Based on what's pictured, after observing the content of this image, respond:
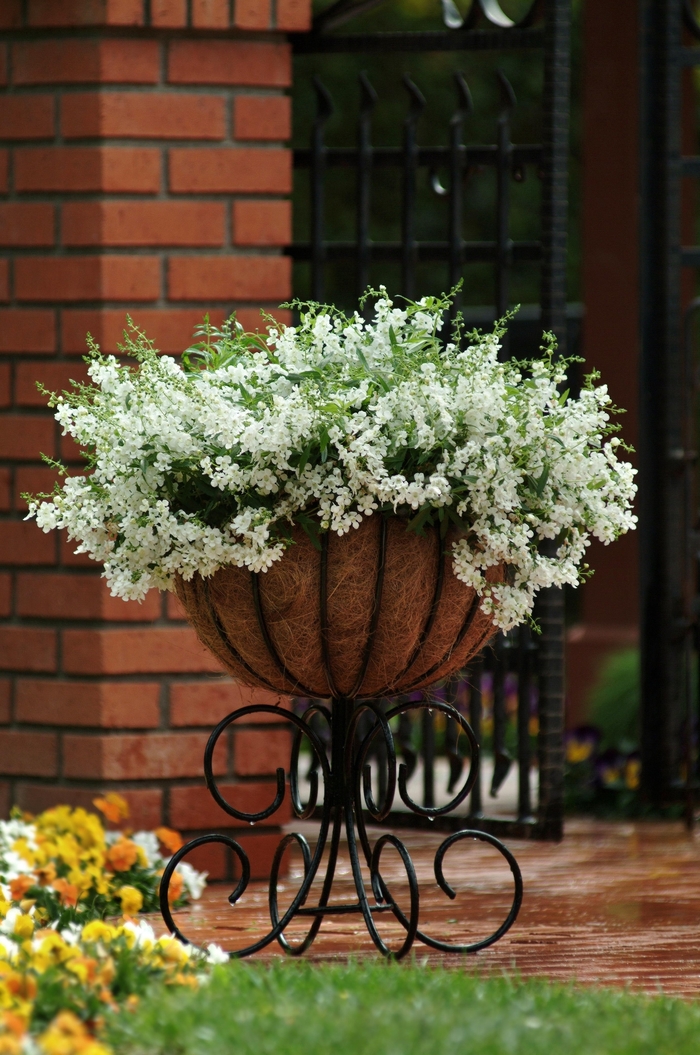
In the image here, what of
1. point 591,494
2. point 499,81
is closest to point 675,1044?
point 591,494

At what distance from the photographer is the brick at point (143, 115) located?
4.13 meters

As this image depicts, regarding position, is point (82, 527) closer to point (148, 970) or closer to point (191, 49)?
point (148, 970)

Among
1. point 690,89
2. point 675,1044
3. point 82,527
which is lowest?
point 675,1044

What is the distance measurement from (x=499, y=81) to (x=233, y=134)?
883 mm

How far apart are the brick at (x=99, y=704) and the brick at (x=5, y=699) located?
0.35ft

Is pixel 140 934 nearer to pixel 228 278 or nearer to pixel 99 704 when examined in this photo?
pixel 99 704

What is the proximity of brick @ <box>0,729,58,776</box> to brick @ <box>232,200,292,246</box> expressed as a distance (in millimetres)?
1458

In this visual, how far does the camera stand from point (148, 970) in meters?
2.62

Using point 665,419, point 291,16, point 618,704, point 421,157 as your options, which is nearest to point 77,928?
point 291,16

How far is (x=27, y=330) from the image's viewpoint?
424cm

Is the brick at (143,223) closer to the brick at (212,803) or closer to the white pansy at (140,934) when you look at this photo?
the brick at (212,803)

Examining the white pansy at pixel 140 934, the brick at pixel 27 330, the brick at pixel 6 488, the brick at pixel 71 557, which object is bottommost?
the white pansy at pixel 140 934

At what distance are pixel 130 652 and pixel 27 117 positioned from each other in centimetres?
147

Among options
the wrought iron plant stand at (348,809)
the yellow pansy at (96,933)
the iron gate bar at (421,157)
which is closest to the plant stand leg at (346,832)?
the wrought iron plant stand at (348,809)
